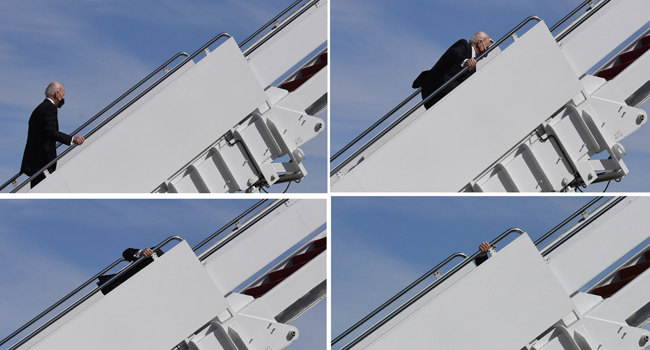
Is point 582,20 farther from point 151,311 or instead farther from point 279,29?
point 151,311

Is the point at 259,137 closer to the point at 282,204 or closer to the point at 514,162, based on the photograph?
the point at 282,204

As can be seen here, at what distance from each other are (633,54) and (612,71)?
314 millimetres

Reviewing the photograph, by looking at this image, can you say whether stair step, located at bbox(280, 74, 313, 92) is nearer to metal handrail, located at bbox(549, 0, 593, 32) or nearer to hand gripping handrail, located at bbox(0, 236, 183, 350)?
hand gripping handrail, located at bbox(0, 236, 183, 350)

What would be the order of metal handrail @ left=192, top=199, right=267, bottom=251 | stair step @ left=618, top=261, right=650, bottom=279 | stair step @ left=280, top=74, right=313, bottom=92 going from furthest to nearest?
stair step @ left=280, top=74, right=313, bottom=92, stair step @ left=618, top=261, right=650, bottom=279, metal handrail @ left=192, top=199, right=267, bottom=251

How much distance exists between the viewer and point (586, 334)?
4734mm

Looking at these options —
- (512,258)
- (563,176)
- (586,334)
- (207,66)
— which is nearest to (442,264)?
(512,258)

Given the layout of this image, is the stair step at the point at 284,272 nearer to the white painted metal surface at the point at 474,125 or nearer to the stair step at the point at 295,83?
the white painted metal surface at the point at 474,125

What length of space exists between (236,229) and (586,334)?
10.2 feet

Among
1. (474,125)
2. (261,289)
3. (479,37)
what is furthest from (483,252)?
(261,289)

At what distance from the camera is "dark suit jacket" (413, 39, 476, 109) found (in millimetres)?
5492

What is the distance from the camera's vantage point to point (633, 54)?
6082mm

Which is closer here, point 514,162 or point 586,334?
point 586,334

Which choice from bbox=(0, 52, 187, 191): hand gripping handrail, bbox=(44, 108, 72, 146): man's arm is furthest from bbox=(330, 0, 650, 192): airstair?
bbox=(44, 108, 72, 146): man's arm

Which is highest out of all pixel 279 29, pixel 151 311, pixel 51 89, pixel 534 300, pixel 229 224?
pixel 51 89
